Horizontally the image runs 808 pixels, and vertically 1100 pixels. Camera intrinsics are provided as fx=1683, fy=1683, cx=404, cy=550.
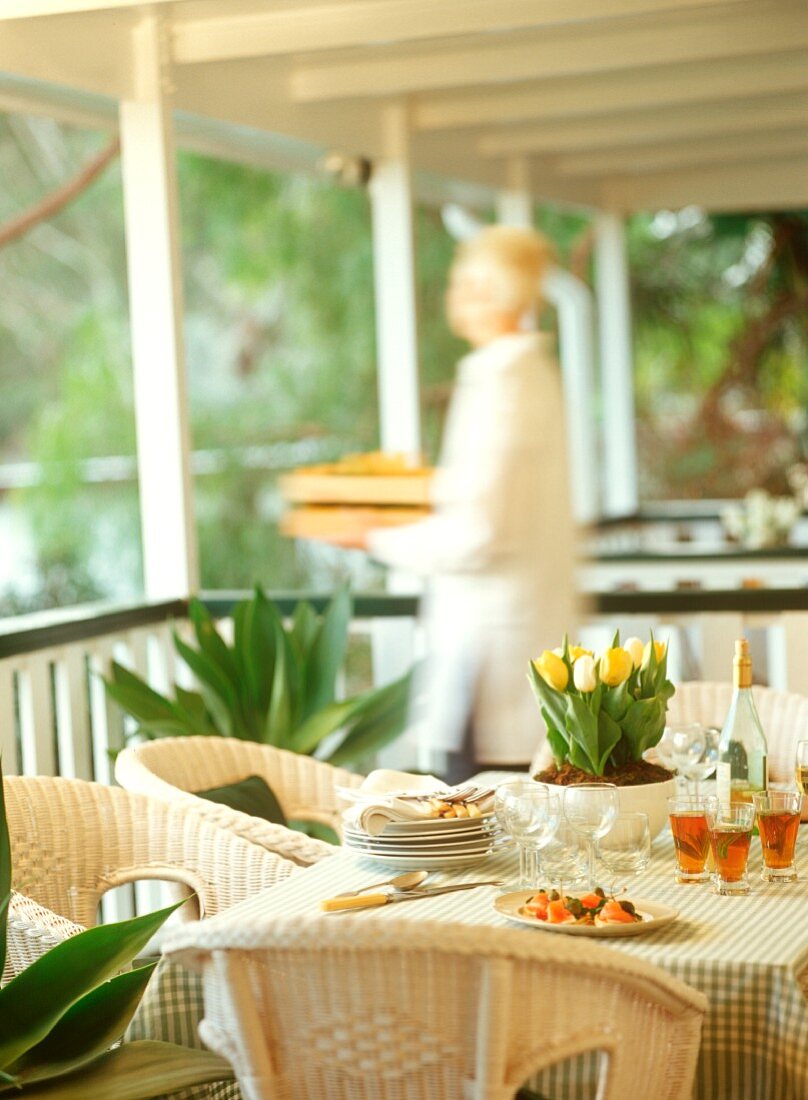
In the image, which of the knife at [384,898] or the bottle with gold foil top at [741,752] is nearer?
the knife at [384,898]

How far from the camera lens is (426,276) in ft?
50.7

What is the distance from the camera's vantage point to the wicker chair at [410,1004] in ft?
6.00

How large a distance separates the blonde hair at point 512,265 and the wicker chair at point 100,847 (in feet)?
4.70

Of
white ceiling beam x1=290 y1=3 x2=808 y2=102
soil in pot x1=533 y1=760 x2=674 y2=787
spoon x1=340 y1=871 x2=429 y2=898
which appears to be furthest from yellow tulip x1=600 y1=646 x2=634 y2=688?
white ceiling beam x1=290 y1=3 x2=808 y2=102

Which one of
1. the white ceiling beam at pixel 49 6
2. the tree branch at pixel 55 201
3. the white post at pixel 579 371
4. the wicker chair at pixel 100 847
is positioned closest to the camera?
the wicker chair at pixel 100 847

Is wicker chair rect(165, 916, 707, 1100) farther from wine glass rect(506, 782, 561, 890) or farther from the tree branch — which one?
the tree branch

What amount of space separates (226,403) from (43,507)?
294cm

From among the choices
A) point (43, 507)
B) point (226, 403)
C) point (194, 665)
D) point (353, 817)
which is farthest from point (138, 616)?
point (226, 403)

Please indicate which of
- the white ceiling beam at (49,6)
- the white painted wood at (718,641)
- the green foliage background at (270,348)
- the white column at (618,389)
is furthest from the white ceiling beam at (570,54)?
the green foliage background at (270,348)

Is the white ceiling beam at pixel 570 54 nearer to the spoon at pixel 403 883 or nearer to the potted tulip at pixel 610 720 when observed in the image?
the potted tulip at pixel 610 720

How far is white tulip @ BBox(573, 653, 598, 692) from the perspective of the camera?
2668mm

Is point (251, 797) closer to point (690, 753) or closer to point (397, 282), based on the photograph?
point (690, 753)

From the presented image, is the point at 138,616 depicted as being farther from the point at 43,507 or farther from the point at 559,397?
the point at 43,507

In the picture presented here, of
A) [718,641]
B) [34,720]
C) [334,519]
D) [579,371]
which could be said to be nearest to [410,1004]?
[334,519]
